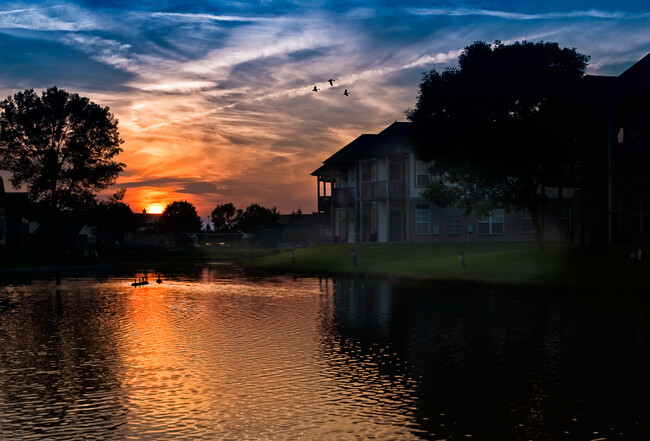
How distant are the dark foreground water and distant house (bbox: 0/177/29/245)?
2515 inches

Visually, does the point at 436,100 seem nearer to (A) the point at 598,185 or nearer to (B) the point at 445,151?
(B) the point at 445,151

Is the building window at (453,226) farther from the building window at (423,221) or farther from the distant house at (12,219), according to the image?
the distant house at (12,219)

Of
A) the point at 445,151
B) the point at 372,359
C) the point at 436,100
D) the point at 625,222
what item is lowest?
the point at 372,359

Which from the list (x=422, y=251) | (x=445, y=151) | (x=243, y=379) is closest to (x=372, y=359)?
(x=243, y=379)

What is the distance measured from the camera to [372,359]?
12.6 m

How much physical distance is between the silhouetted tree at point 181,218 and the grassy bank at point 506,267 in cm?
11640

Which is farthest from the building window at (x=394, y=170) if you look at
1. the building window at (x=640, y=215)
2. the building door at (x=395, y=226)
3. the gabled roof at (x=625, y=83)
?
the building window at (x=640, y=215)

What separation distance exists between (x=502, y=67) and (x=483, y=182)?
566 cm

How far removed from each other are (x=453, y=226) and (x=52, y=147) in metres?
39.2

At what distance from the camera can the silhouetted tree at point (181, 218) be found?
16412 cm

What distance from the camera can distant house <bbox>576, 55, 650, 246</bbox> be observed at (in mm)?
35844

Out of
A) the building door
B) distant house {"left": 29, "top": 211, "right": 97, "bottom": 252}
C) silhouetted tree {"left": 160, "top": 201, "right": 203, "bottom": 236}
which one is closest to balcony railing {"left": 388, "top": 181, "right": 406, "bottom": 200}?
the building door

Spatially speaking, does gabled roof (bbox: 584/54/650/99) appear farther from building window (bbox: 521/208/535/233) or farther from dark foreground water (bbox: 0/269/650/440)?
building window (bbox: 521/208/535/233)

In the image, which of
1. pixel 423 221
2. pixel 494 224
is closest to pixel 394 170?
pixel 423 221
